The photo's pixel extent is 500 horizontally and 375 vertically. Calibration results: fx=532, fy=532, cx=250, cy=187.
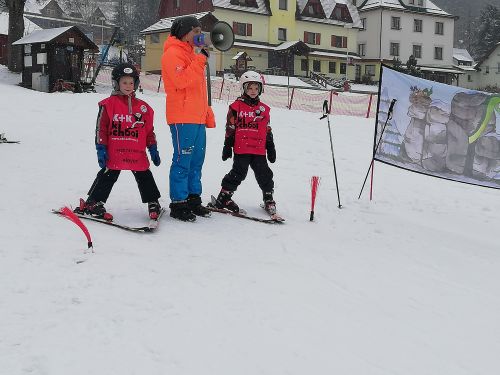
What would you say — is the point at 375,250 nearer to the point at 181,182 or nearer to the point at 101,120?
the point at 181,182

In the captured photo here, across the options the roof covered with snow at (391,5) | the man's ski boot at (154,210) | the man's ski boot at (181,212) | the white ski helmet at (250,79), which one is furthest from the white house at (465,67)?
the man's ski boot at (154,210)

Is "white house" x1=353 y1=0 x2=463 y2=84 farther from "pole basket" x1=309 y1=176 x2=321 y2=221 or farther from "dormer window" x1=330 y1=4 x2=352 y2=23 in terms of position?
"pole basket" x1=309 y1=176 x2=321 y2=221

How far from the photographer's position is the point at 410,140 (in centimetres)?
786

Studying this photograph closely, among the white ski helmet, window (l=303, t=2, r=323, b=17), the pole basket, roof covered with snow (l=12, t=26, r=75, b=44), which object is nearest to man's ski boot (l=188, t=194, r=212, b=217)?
the pole basket

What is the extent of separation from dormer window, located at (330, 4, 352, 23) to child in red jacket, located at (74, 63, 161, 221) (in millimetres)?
50844

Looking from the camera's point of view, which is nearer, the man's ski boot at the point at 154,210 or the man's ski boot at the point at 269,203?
the man's ski boot at the point at 154,210

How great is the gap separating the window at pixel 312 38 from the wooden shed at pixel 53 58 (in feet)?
94.5

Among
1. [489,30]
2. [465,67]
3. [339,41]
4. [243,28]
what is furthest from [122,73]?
[489,30]

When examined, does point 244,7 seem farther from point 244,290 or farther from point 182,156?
point 244,290

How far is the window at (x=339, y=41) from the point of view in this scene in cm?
5272

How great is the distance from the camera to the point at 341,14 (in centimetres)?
5334

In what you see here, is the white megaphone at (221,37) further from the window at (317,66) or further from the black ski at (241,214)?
the window at (317,66)

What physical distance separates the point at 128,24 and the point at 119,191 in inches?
2788

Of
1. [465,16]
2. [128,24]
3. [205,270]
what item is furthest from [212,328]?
[465,16]
